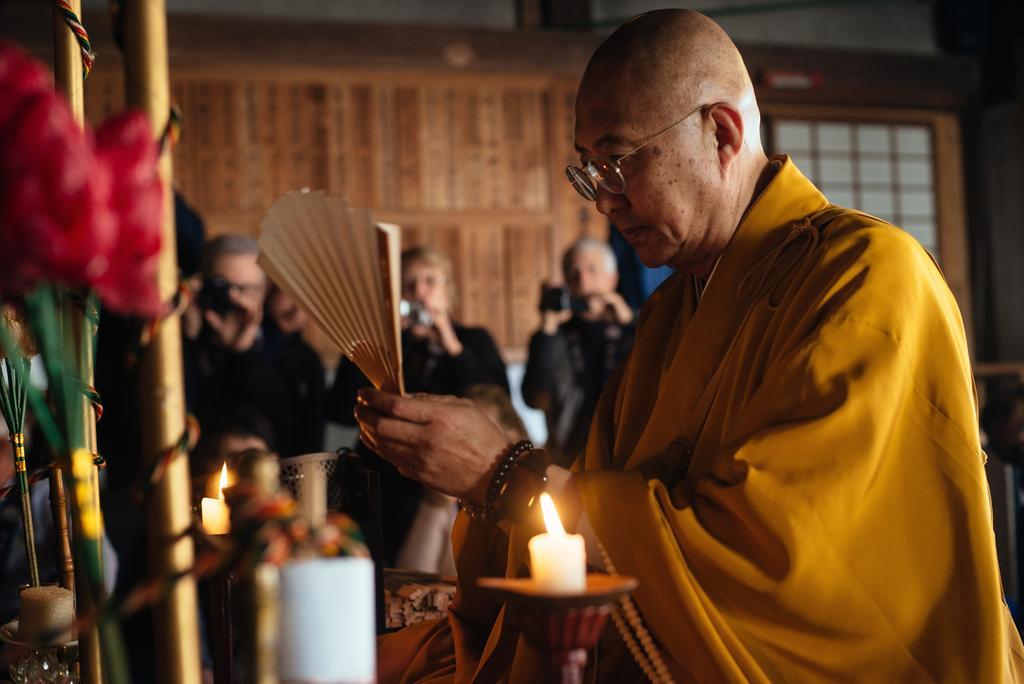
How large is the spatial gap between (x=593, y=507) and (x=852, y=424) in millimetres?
284

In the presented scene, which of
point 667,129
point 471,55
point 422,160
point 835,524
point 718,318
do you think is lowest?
point 835,524

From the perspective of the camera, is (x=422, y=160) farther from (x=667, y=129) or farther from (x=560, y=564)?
(x=560, y=564)

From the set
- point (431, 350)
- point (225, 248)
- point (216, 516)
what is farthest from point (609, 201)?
point (225, 248)

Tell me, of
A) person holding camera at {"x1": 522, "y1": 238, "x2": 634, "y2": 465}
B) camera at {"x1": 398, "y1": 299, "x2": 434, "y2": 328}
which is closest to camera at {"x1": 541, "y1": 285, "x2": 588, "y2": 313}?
person holding camera at {"x1": 522, "y1": 238, "x2": 634, "y2": 465}

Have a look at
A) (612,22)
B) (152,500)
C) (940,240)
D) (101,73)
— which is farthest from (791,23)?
(152,500)

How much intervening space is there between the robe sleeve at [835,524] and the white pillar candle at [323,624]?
0.57m

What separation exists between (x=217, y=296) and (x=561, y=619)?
263 centimetres

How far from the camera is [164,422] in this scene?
656mm

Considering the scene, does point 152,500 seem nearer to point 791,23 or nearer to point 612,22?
point 612,22

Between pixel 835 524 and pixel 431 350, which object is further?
pixel 431 350

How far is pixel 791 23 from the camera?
6.39 meters

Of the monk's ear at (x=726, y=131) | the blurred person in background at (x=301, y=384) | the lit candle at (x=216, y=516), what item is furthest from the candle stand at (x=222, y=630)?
the blurred person in background at (x=301, y=384)

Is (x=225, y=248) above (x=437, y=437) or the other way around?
above

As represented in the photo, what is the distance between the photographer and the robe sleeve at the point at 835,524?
43.5 inches
